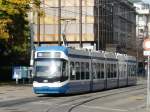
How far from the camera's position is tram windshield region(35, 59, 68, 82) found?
3438cm

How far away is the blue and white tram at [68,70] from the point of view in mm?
34469

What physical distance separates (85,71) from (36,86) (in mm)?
5362

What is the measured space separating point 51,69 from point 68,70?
1248mm

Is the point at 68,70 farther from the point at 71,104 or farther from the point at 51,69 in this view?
the point at 71,104

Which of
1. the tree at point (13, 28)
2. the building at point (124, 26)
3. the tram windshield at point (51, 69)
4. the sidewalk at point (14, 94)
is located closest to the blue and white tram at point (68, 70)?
the tram windshield at point (51, 69)

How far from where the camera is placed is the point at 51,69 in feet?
113

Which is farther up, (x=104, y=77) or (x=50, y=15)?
(x=50, y=15)

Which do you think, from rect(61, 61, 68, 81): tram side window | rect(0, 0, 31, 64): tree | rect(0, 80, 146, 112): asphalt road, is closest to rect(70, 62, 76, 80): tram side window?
rect(61, 61, 68, 81): tram side window

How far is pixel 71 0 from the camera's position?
307ft

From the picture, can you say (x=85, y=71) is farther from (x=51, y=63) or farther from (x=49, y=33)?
(x=49, y=33)

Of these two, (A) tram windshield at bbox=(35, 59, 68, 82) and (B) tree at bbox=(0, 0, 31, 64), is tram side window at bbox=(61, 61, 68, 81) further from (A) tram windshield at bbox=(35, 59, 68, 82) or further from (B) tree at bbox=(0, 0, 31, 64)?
(B) tree at bbox=(0, 0, 31, 64)

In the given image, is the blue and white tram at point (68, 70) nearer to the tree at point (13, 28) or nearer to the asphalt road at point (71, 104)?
the asphalt road at point (71, 104)

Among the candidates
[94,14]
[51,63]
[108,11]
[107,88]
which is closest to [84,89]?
[51,63]

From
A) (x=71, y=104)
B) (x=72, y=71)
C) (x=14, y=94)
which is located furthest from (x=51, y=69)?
(x=71, y=104)
